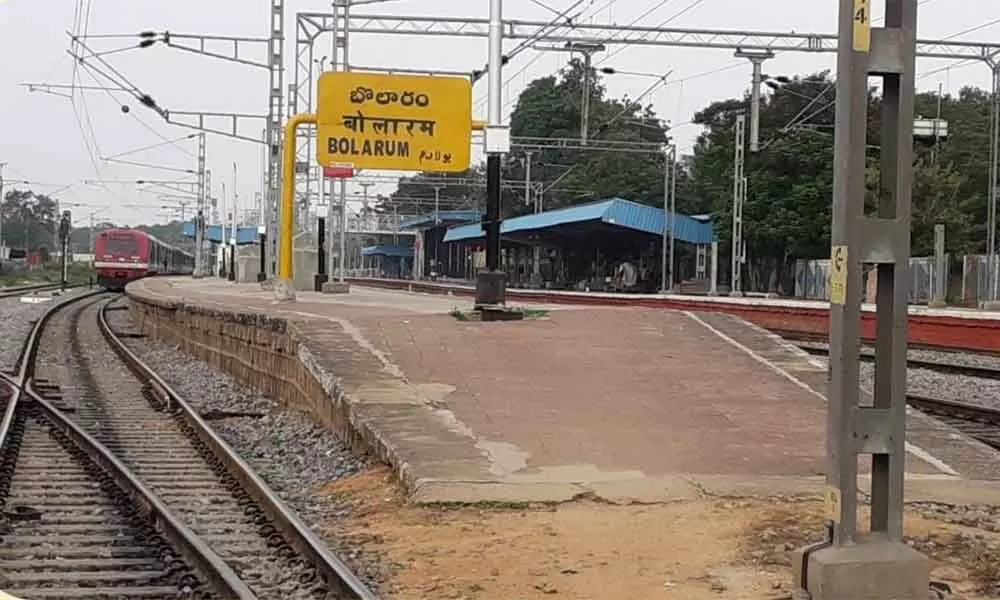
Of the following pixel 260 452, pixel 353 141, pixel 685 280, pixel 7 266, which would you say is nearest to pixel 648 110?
pixel 685 280

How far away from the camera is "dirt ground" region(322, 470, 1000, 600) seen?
19.9 ft

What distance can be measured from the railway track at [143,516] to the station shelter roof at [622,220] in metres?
32.7

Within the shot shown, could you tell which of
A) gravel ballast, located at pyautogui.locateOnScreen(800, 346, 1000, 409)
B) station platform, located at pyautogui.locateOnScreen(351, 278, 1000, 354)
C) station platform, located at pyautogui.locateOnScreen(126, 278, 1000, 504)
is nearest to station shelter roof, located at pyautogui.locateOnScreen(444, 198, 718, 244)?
station platform, located at pyautogui.locateOnScreen(351, 278, 1000, 354)

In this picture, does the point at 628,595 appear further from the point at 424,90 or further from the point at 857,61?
the point at 424,90

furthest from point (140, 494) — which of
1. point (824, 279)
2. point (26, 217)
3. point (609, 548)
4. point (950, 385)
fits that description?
point (26, 217)

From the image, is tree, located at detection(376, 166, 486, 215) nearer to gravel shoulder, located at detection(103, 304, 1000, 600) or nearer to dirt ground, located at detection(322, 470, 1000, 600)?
gravel shoulder, located at detection(103, 304, 1000, 600)

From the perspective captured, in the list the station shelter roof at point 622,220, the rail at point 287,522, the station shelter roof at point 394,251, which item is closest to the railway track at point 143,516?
the rail at point 287,522

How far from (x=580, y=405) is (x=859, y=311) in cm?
594

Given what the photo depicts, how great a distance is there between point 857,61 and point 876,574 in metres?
2.24

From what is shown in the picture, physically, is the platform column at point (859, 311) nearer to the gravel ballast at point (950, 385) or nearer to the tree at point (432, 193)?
the gravel ballast at point (950, 385)

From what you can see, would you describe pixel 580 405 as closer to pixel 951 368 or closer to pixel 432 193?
pixel 951 368

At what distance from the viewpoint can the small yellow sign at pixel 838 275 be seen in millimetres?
5529

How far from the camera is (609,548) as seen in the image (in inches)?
267

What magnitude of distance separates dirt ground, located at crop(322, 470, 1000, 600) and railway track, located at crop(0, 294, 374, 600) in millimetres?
459
